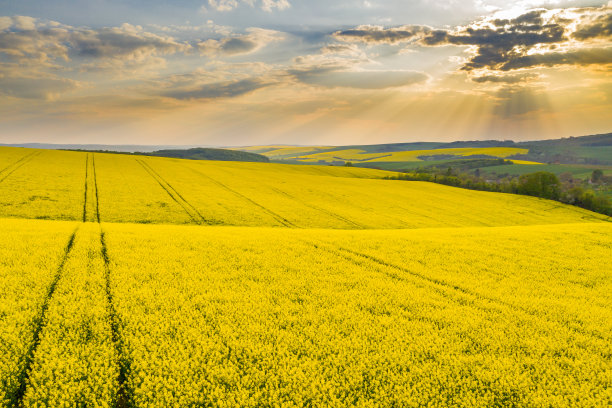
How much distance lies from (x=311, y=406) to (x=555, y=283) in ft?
34.8

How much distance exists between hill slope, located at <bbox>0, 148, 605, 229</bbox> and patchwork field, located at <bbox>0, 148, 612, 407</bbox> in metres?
14.8

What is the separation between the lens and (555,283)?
35.8ft

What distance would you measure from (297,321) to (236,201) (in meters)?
29.7

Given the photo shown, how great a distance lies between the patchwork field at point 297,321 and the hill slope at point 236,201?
14.8 meters

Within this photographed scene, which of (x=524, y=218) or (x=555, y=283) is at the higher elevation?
(x=555, y=283)

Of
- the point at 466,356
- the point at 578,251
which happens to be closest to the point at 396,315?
the point at 466,356

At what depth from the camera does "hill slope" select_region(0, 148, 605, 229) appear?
2761 centimetres

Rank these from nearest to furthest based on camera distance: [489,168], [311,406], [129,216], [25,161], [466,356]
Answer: [311,406], [466,356], [129,216], [25,161], [489,168]

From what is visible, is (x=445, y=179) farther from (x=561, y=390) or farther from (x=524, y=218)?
(x=561, y=390)

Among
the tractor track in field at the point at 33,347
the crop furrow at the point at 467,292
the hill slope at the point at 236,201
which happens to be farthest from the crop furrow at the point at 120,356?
the hill slope at the point at 236,201

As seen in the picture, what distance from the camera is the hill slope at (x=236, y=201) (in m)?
27.6

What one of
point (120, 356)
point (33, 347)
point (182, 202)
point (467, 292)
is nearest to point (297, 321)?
point (120, 356)

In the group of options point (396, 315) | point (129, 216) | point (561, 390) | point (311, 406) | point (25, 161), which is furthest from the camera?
point (25, 161)

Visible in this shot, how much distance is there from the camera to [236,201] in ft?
116
